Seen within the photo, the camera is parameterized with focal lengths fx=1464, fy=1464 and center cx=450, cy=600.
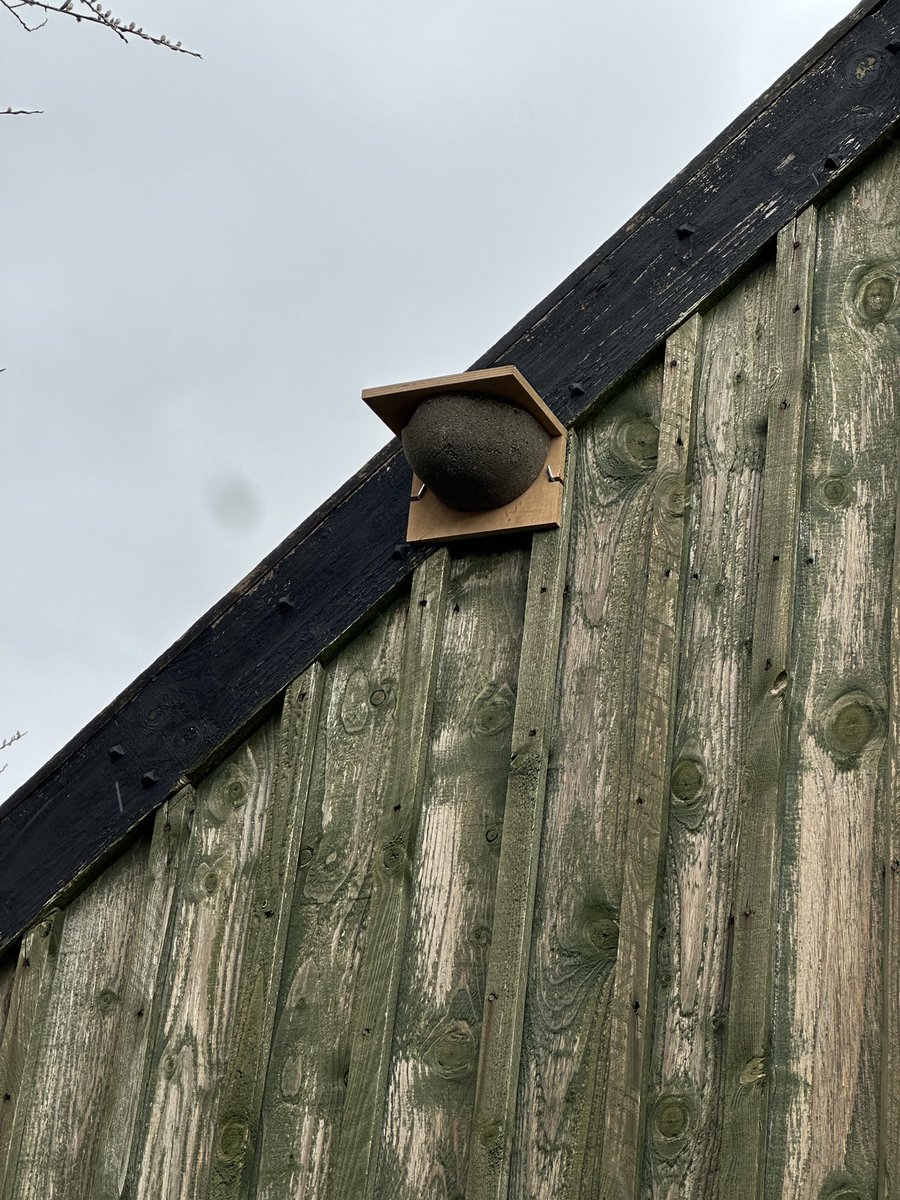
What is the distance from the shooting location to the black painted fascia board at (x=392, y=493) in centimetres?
305

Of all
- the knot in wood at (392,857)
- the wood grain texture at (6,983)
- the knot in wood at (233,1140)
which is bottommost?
the knot in wood at (233,1140)

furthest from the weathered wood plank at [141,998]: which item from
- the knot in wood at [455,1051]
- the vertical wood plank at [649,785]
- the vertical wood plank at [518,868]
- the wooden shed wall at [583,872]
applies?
the vertical wood plank at [649,785]

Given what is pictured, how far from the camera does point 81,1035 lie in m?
2.96

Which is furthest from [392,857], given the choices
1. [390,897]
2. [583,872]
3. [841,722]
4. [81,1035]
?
[841,722]

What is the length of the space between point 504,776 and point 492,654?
26cm

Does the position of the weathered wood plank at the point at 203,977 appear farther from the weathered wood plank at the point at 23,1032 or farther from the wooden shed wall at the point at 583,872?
the weathered wood plank at the point at 23,1032

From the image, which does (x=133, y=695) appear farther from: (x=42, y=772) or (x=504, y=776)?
(x=504, y=776)

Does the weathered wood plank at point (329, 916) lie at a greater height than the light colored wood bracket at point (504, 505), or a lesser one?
lesser

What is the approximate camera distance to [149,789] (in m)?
3.08

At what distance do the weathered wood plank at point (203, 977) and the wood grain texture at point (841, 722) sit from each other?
108 centimetres

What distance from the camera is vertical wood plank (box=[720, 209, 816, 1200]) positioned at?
2.33 meters

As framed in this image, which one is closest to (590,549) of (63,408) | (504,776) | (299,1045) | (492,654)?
(492,654)

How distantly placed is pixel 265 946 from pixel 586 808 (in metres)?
0.69

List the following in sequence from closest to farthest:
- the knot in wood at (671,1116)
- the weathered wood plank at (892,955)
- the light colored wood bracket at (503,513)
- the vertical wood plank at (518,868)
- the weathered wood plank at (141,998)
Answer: the weathered wood plank at (892,955)
the knot in wood at (671,1116)
the vertical wood plank at (518,868)
the weathered wood plank at (141,998)
the light colored wood bracket at (503,513)
